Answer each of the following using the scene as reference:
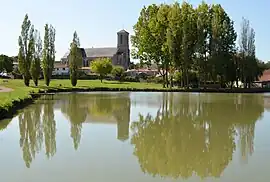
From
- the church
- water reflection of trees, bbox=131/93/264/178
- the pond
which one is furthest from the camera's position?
the church

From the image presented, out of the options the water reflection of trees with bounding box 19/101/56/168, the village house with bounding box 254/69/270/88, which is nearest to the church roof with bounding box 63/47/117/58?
the village house with bounding box 254/69/270/88

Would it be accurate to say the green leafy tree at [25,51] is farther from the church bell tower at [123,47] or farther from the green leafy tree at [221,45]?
the church bell tower at [123,47]

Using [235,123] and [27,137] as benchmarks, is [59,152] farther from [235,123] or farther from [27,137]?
[235,123]

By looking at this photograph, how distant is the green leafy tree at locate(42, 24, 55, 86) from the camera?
154 ft

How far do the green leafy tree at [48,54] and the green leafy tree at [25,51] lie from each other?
8.41 ft

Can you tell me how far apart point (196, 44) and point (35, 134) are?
Result: 37.7 metres

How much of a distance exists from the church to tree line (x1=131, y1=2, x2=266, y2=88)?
145ft

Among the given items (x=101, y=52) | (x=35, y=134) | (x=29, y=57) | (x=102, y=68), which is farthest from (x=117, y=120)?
(x=101, y=52)

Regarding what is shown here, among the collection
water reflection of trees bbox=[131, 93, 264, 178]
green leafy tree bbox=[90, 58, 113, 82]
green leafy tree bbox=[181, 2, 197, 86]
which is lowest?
water reflection of trees bbox=[131, 93, 264, 178]

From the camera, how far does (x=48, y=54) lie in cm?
4784

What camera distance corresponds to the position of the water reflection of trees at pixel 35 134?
1013 centimetres

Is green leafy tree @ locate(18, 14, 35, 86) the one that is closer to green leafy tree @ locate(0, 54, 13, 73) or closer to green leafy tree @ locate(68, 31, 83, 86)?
green leafy tree @ locate(68, 31, 83, 86)

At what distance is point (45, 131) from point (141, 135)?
3.62 meters

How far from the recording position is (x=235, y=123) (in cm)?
1645
